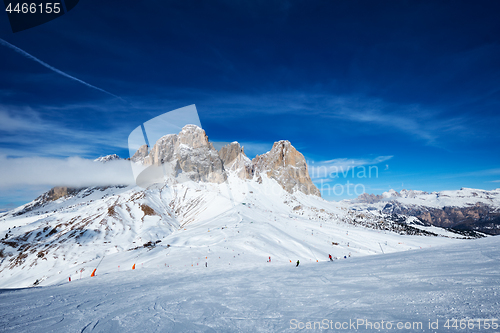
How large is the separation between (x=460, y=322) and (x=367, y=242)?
9358 cm

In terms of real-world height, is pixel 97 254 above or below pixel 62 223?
below

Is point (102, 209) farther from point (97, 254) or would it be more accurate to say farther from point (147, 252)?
point (147, 252)

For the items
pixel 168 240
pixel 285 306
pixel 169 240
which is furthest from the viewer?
pixel 168 240

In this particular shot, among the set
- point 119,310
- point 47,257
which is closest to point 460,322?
point 119,310

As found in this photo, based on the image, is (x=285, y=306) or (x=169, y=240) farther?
(x=169, y=240)

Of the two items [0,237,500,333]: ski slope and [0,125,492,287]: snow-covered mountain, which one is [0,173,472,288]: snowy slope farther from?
[0,237,500,333]: ski slope

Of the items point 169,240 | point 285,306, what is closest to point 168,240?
point 169,240

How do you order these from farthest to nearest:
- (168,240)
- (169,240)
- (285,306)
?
1. (168,240)
2. (169,240)
3. (285,306)

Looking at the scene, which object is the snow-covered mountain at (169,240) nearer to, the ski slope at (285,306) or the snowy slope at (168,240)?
the snowy slope at (168,240)

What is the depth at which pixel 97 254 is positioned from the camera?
107938mm

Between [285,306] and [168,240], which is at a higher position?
[285,306]

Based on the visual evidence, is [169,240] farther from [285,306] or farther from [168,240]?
[285,306]

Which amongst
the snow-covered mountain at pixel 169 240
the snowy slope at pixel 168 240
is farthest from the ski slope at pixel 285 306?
the snowy slope at pixel 168 240

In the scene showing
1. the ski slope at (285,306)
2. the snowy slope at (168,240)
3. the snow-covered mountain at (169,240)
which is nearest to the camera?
the ski slope at (285,306)
